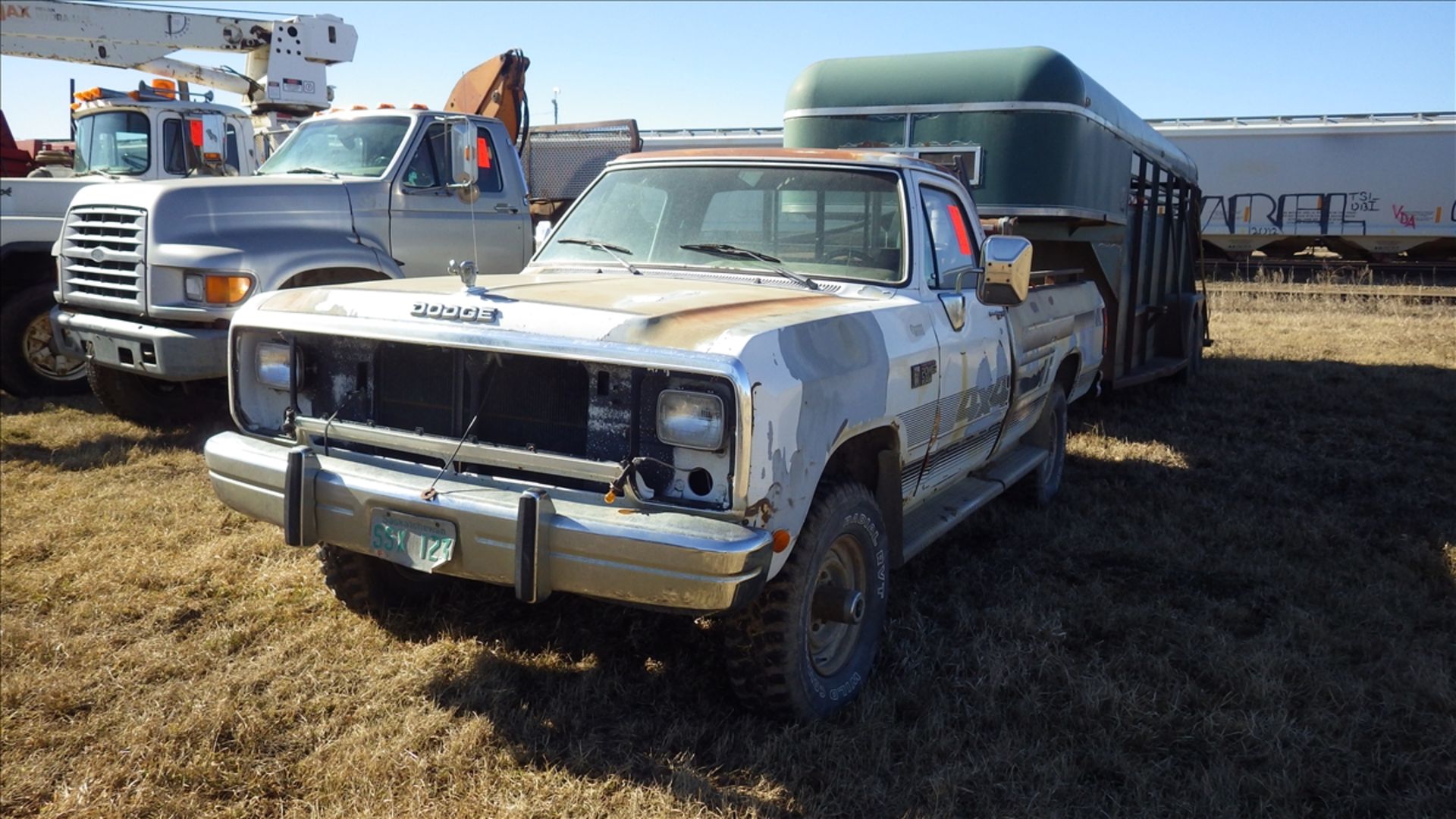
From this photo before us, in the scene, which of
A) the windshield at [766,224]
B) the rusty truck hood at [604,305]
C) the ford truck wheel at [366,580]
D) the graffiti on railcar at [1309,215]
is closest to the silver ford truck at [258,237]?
the windshield at [766,224]

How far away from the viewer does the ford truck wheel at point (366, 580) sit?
412cm

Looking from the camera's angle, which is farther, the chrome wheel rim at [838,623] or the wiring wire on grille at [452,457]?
the chrome wheel rim at [838,623]

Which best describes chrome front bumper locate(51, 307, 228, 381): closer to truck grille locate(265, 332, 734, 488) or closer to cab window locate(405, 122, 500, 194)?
cab window locate(405, 122, 500, 194)

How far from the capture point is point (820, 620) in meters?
3.60

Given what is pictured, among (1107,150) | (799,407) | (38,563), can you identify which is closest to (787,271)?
(799,407)

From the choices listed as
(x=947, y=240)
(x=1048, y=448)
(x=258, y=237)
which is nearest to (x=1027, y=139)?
(x=1048, y=448)

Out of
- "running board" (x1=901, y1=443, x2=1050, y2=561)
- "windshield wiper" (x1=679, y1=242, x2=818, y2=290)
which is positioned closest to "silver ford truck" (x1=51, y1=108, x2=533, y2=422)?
"windshield wiper" (x1=679, y1=242, x2=818, y2=290)

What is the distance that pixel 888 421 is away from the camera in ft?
12.1

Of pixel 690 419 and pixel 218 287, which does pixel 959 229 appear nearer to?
pixel 690 419

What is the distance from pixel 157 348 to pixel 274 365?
3249 millimetres

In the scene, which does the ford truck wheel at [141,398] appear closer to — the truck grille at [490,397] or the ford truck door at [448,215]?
the ford truck door at [448,215]

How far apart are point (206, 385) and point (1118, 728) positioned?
6.38 meters

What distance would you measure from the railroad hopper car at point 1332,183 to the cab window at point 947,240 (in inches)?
750

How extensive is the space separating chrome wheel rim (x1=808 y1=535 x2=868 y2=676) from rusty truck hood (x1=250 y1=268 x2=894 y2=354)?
2.56 ft
